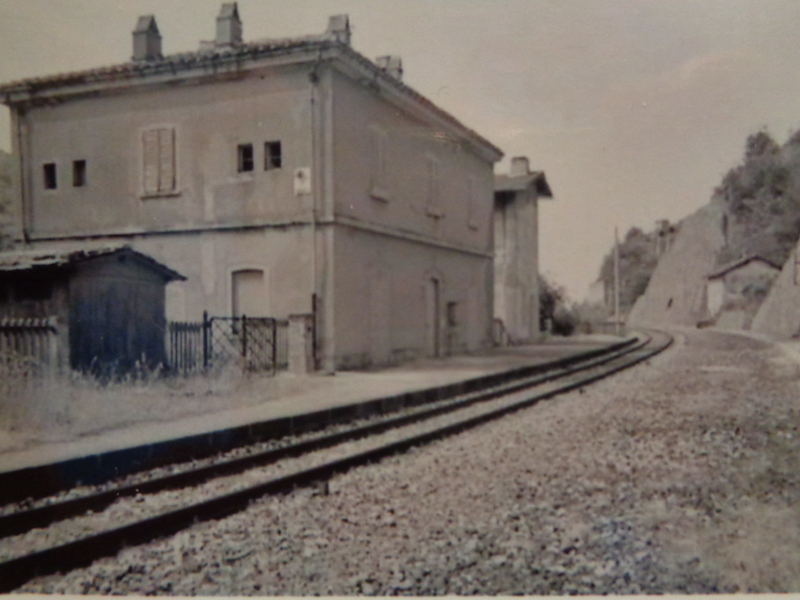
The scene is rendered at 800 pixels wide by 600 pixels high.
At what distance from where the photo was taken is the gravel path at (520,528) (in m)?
3.68

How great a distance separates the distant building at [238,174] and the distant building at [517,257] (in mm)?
12992

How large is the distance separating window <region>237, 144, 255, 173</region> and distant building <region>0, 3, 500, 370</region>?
29 millimetres

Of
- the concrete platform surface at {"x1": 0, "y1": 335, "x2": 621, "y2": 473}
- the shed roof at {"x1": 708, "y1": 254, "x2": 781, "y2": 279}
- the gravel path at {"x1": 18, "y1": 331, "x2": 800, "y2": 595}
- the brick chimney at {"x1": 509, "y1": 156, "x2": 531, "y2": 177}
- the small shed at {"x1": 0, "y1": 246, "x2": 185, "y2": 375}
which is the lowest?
the gravel path at {"x1": 18, "y1": 331, "x2": 800, "y2": 595}

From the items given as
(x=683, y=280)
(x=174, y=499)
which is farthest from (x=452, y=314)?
(x=683, y=280)

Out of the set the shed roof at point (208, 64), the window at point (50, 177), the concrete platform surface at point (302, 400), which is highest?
the shed roof at point (208, 64)

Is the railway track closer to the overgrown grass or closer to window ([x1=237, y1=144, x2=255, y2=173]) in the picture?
the overgrown grass

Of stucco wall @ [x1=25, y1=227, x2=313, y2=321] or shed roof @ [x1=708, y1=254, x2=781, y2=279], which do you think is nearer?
stucco wall @ [x1=25, y1=227, x2=313, y2=321]

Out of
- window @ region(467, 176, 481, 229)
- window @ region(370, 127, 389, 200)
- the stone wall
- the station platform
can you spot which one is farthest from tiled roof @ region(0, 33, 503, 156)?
the stone wall

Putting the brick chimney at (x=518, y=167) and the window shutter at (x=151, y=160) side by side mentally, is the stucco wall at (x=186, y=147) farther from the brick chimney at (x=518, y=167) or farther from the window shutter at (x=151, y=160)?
the brick chimney at (x=518, y=167)

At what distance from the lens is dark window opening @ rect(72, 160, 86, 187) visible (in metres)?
14.7

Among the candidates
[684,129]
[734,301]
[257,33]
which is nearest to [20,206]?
[257,33]

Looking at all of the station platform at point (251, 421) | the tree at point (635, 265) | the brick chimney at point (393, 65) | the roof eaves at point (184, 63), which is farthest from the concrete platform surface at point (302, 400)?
the tree at point (635, 265)

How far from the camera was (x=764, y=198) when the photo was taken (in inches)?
765

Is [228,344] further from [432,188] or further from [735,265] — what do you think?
[735,265]
